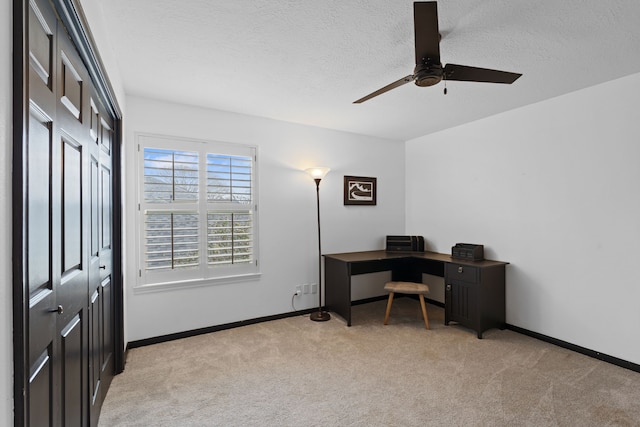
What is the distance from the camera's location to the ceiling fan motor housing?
1787 millimetres

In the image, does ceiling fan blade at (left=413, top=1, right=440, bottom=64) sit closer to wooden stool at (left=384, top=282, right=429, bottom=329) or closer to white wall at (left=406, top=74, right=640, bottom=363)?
white wall at (left=406, top=74, right=640, bottom=363)

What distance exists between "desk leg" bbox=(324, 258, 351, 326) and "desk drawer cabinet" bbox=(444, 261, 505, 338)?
44.3 inches

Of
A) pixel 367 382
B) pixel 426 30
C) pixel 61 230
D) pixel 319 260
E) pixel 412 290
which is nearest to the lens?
pixel 61 230

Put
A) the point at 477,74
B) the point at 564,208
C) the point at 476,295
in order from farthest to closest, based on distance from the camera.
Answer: the point at 476,295, the point at 564,208, the point at 477,74

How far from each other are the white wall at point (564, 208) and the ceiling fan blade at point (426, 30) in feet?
7.02

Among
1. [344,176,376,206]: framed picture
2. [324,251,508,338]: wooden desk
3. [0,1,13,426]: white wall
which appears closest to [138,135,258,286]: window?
[324,251,508,338]: wooden desk

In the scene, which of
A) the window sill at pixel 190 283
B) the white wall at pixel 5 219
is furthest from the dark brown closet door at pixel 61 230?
the window sill at pixel 190 283

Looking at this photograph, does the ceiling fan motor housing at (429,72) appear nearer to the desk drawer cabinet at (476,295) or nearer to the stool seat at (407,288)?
the desk drawer cabinet at (476,295)

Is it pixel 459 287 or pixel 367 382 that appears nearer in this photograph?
pixel 367 382

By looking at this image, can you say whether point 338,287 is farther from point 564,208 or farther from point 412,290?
point 564,208

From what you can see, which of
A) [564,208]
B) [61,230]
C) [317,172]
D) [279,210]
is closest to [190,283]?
[279,210]

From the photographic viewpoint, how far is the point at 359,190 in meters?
4.54

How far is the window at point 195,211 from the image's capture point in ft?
10.5

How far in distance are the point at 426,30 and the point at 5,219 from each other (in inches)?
71.9
